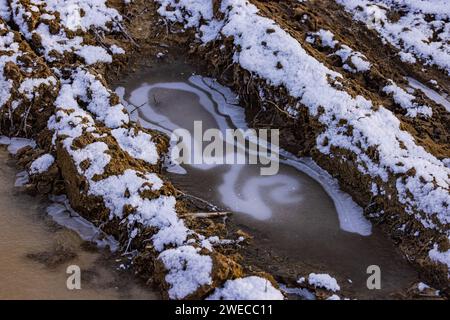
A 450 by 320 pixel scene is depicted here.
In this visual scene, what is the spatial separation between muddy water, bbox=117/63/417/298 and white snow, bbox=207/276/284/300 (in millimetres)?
556

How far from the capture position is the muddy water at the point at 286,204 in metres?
5.38

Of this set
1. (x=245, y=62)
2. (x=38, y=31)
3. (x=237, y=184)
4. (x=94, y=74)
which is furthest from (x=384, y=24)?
(x=38, y=31)

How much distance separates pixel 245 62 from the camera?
7.38 meters

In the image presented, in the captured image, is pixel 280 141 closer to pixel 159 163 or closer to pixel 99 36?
pixel 159 163

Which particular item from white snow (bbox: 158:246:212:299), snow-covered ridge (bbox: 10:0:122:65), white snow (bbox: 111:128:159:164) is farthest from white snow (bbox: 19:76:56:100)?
white snow (bbox: 158:246:212:299)

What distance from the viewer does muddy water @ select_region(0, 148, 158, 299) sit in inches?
189

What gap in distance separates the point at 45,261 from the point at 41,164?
1383 millimetres

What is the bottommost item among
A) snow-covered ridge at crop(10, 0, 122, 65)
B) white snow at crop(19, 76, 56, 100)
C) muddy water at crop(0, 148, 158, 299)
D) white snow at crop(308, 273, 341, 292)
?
muddy water at crop(0, 148, 158, 299)

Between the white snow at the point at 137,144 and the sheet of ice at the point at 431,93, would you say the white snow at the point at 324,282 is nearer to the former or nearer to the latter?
the white snow at the point at 137,144

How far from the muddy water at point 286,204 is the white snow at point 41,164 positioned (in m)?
1.51

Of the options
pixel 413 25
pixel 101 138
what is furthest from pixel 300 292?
pixel 413 25

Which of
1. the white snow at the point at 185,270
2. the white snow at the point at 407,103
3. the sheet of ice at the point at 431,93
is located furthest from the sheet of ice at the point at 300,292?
the sheet of ice at the point at 431,93

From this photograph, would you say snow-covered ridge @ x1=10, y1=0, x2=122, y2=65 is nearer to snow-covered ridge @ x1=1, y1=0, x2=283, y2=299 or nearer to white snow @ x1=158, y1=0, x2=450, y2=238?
snow-covered ridge @ x1=1, y1=0, x2=283, y2=299

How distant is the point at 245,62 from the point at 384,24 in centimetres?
320
